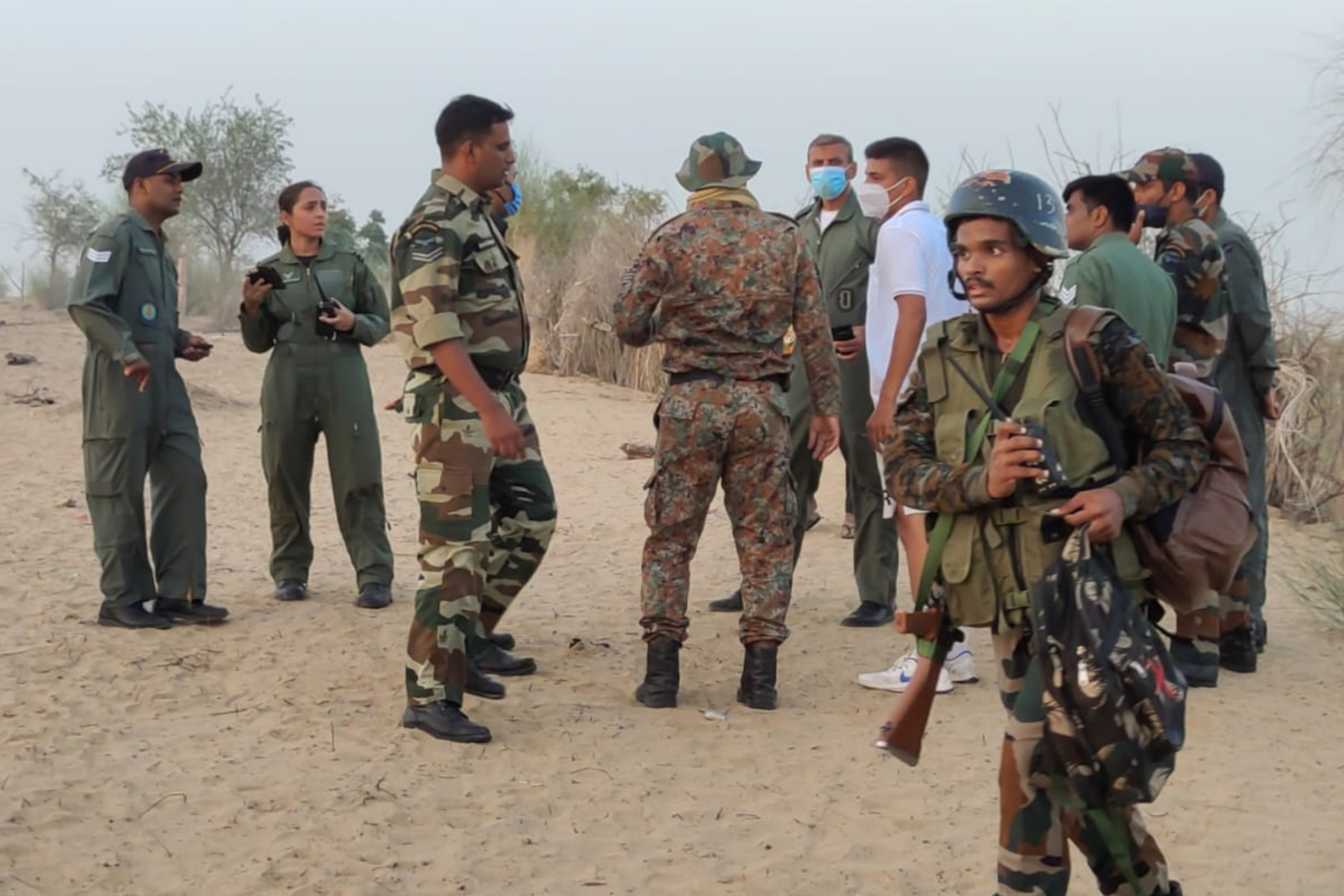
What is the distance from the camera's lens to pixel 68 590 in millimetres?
7738

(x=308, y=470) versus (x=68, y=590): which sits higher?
(x=308, y=470)

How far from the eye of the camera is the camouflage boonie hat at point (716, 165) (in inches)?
217

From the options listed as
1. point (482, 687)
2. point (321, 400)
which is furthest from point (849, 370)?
point (321, 400)

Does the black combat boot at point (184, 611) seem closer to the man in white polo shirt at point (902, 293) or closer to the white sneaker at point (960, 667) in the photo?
the man in white polo shirt at point (902, 293)

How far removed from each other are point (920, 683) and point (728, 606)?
4209mm

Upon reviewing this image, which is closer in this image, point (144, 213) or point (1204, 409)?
point (1204, 409)

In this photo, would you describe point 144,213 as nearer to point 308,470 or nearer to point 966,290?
point 308,470

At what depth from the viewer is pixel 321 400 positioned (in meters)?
7.36

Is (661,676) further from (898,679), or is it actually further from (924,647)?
(924,647)

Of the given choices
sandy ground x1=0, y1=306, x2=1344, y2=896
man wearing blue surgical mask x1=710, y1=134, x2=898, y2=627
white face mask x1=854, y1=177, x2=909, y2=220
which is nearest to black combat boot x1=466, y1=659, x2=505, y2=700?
sandy ground x1=0, y1=306, x2=1344, y2=896

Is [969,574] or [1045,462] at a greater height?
[1045,462]

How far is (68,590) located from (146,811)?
11.7ft

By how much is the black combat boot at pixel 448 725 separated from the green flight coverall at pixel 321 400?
7.63 ft

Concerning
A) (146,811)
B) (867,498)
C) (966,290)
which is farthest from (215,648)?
(966,290)
